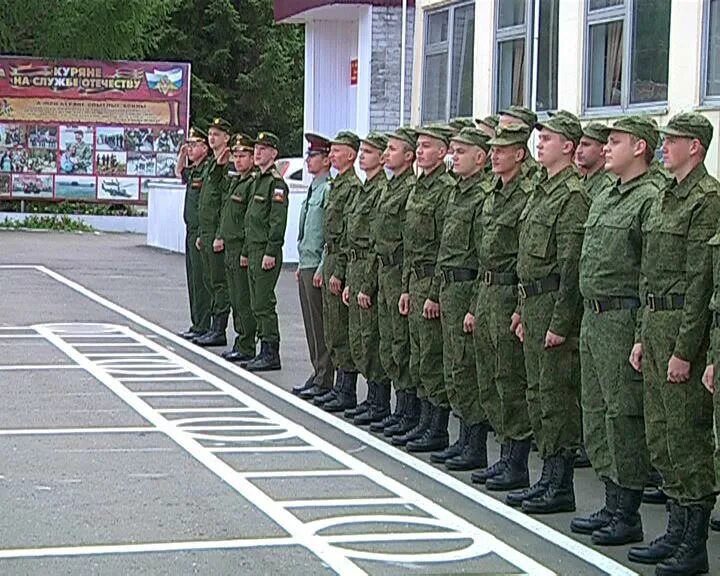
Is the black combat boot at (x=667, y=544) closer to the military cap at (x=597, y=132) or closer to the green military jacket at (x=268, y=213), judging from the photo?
the military cap at (x=597, y=132)

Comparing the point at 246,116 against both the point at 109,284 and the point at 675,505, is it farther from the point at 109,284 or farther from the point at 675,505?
the point at 675,505

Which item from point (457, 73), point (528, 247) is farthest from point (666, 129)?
point (457, 73)

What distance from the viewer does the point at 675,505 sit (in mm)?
6965

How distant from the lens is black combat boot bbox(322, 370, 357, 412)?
36.6ft

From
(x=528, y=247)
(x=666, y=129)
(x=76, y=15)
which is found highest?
(x=76, y=15)

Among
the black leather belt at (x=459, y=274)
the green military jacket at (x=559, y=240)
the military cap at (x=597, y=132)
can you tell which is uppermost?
the military cap at (x=597, y=132)

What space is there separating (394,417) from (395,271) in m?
1.01

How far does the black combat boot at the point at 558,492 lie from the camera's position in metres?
7.96

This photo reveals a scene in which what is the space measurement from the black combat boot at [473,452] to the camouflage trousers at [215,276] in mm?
5762

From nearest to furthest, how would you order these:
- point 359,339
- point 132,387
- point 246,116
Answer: point 359,339 → point 132,387 → point 246,116

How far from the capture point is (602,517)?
753cm

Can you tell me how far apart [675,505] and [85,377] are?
21.7 feet

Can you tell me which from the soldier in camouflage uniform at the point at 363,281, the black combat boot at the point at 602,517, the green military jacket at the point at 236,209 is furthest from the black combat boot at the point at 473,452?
the green military jacket at the point at 236,209

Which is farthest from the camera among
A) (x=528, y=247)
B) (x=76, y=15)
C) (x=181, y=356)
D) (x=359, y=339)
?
(x=76, y=15)
